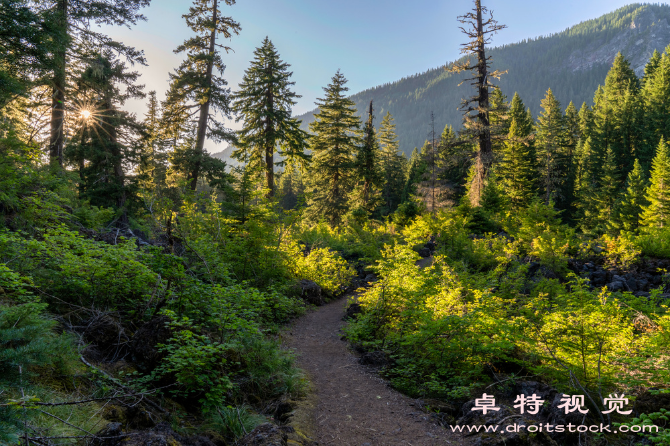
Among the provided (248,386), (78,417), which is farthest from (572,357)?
(78,417)

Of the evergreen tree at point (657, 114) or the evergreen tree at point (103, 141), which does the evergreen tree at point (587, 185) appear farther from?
the evergreen tree at point (103, 141)

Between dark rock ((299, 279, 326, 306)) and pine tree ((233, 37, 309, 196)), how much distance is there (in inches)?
376

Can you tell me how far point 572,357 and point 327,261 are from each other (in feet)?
30.4

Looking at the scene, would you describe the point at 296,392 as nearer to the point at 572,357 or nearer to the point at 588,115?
the point at 572,357

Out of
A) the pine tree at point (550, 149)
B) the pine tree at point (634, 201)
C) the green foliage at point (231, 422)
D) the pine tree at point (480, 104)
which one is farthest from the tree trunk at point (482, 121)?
the pine tree at point (550, 149)

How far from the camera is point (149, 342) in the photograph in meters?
3.99

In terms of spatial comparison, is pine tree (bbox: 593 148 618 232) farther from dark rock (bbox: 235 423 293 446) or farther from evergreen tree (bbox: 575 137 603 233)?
dark rock (bbox: 235 423 293 446)

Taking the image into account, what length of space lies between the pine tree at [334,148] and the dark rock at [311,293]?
1374 centimetres

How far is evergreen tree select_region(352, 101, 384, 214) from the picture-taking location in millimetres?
24047

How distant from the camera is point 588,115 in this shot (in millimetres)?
46281

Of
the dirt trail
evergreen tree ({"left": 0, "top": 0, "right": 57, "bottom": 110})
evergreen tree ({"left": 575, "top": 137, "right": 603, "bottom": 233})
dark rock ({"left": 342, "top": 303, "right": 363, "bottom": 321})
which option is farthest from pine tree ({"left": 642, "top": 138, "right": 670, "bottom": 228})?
evergreen tree ({"left": 0, "top": 0, "right": 57, "bottom": 110})

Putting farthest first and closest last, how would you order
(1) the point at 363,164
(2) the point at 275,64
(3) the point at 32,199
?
(1) the point at 363,164
(2) the point at 275,64
(3) the point at 32,199

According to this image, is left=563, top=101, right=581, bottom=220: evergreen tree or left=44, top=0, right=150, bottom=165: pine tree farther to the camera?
left=563, top=101, right=581, bottom=220: evergreen tree

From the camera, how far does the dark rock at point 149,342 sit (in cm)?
389
